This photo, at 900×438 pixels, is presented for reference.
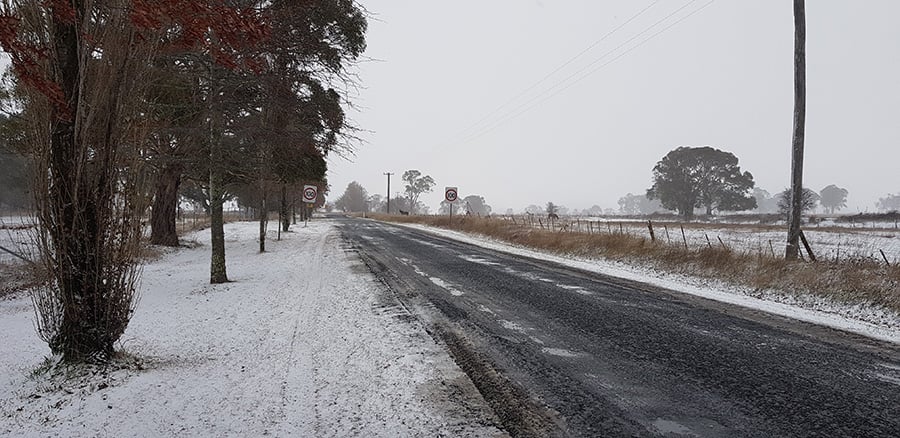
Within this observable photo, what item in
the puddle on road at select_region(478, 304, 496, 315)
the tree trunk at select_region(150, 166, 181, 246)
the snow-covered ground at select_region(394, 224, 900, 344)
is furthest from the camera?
the tree trunk at select_region(150, 166, 181, 246)

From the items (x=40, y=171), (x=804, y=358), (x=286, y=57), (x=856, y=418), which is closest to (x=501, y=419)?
(x=856, y=418)

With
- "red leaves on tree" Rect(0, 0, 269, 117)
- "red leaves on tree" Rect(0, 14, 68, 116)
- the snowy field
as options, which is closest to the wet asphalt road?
"red leaves on tree" Rect(0, 0, 269, 117)

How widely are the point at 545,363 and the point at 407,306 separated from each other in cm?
287

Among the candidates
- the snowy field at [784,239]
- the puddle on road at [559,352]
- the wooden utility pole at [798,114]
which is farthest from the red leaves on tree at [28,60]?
the wooden utility pole at [798,114]

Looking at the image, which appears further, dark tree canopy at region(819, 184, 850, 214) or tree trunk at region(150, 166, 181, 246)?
dark tree canopy at region(819, 184, 850, 214)

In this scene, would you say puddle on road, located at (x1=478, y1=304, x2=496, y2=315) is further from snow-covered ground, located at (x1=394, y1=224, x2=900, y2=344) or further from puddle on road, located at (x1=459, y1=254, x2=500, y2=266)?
puddle on road, located at (x1=459, y1=254, x2=500, y2=266)

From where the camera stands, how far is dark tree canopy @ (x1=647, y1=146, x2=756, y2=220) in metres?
63.1

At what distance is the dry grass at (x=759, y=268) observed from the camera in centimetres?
740

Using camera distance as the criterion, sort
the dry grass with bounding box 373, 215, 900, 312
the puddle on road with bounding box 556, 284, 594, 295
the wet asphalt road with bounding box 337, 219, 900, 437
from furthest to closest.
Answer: the puddle on road with bounding box 556, 284, 594, 295, the dry grass with bounding box 373, 215, 900, 312, the wet asphalt road with bounding box 337, 219, 900, 437

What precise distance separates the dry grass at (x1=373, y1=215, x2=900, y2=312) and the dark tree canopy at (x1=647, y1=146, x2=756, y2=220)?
55336 millimetres

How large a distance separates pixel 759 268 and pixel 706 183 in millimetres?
62319

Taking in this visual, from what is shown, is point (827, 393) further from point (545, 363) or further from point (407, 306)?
point (407, 306)

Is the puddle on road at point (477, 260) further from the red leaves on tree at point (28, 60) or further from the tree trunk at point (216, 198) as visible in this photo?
the red leaves on tree at point (28, 60)

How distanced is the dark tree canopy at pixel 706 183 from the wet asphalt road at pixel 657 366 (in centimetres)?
6382
